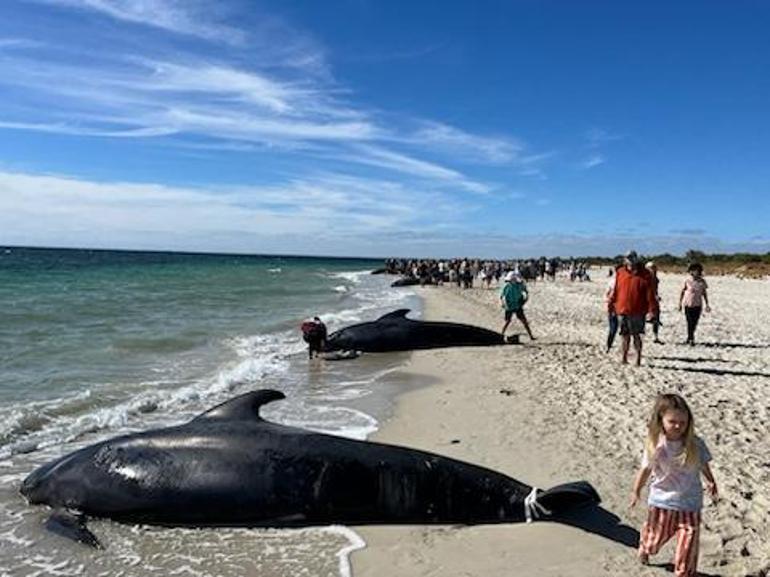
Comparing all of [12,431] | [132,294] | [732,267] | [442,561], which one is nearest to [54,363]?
[12,431]

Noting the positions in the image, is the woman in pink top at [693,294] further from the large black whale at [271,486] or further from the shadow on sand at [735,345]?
the large black whale at [271,486]

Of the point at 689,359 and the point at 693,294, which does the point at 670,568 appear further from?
the point at 693,294

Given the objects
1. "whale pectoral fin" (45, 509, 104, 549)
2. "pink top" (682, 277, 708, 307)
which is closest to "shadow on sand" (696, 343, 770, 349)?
"pink top" (682, 277, 708, 307)

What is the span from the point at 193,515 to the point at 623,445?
497 centimetres

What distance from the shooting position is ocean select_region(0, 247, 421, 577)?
6.34 metres

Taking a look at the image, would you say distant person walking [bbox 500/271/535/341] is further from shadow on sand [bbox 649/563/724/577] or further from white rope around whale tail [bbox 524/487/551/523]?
shadow on sand [bbox 649/563/724/577]

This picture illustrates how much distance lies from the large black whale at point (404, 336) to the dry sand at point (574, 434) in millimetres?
858

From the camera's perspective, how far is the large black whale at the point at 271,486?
22.6ft

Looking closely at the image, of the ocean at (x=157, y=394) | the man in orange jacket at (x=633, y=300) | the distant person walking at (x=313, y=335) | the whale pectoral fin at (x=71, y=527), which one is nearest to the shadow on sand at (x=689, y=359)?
the man in orange jacket at (x=633, y=300)

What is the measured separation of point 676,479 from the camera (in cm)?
564

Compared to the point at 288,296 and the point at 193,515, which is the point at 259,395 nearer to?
the point at 193,515

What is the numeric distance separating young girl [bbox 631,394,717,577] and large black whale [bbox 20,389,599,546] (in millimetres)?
953

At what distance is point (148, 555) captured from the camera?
21.0 ft

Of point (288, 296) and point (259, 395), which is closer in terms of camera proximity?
point (259, 395)
